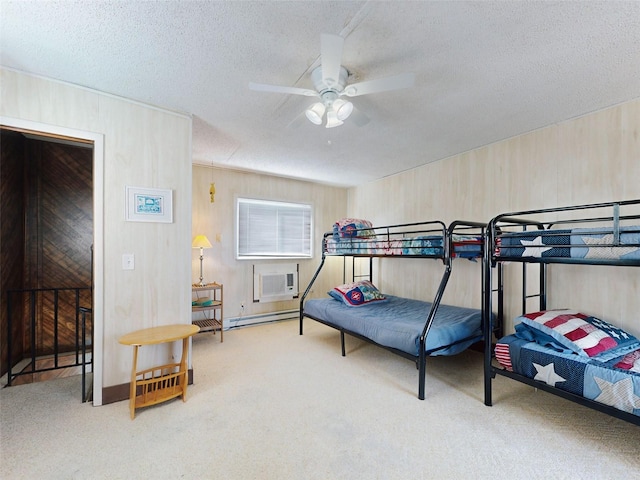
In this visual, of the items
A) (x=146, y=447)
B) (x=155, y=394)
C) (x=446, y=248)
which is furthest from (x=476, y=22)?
(x=155, y=394)

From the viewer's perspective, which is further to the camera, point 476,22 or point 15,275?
point 15,275

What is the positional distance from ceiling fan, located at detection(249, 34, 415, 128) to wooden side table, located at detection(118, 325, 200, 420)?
6.29ft

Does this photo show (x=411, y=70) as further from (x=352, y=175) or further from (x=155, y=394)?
(x=155, y=394)

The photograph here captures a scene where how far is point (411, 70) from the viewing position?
1.98 meters

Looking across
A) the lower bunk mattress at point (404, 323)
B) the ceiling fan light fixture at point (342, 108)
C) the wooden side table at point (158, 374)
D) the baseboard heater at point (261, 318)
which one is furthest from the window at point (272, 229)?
the ceiling fan light fixture at point (342, 108)

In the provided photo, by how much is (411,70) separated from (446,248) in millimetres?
1515

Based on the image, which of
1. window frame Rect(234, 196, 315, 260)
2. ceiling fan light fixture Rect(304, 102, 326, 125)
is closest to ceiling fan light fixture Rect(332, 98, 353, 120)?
ceiling fan light fixture Rect(304, 102, 326, 125)

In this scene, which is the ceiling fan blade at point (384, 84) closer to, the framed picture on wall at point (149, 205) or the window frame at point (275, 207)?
the framed picture on wall at point (149, 205)

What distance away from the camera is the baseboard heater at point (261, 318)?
4406 millimetres

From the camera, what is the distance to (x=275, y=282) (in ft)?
15.8

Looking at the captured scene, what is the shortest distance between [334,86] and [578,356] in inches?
94.6

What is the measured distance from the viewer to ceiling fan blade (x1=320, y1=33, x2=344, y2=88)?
1427mm

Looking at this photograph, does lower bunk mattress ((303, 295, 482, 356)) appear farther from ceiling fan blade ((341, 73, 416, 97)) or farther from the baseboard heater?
ceiling fan blade ((341, 73, 416, 97))

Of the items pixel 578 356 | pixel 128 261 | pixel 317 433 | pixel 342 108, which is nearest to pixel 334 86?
pixel 342 108
